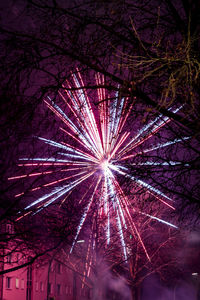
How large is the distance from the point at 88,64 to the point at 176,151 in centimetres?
283

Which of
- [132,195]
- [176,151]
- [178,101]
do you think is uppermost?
[178,101]

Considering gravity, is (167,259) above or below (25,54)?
above

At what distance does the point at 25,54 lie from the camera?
325 inches

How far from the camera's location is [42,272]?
159ft

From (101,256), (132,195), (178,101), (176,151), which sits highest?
(101,256)

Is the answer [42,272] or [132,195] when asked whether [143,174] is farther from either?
[42,272]

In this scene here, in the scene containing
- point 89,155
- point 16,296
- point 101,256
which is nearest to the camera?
point 89,155

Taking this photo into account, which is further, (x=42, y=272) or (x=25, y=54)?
(x=42, y=272)

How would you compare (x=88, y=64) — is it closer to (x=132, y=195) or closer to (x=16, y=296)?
(x=132, y=195)

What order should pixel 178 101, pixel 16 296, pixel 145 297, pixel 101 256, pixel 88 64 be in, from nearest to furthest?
pixel 88 64
pixel 178 101
pixel 101 256
pixel 16 296
pixel 145 297

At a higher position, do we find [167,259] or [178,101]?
[167,259]

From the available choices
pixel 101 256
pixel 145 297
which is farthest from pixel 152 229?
pixel 145 297

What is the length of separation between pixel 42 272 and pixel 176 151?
41.5 metres

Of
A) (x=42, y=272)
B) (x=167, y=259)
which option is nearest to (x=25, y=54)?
(x=167, y=259)
